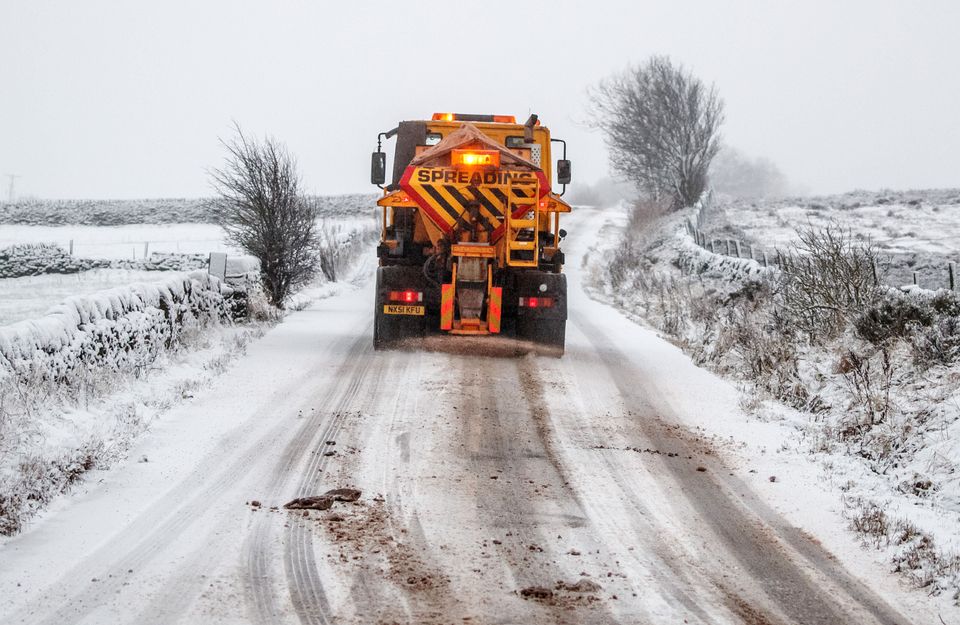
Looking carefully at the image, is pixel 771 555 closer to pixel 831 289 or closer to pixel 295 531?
pixel 295 531

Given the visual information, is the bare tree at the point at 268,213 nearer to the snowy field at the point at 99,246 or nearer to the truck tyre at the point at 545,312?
the snowy field at the point at 99,246

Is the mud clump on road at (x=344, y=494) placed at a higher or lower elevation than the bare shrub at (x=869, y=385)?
lower

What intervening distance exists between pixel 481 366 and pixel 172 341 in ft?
12.2

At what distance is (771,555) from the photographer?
16.8 ft

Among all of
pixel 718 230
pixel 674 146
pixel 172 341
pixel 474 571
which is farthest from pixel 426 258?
pixel 674 146

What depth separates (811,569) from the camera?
4918mm

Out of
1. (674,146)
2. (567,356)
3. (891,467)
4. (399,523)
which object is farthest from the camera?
(674,146)

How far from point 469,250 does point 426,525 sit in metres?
6.44

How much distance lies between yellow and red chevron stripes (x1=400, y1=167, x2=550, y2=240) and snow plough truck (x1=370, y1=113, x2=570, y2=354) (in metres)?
0.01

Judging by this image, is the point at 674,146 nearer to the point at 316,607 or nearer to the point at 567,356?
the point at 567,356

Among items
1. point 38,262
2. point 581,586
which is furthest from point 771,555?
point 38,262

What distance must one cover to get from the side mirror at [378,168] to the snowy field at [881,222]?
9836 millimetres

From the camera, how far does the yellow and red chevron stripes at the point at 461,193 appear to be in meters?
11.5

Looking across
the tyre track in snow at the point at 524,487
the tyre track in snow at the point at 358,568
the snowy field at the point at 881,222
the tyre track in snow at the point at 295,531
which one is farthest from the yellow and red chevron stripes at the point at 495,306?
the snowy field at the point at 881,222
